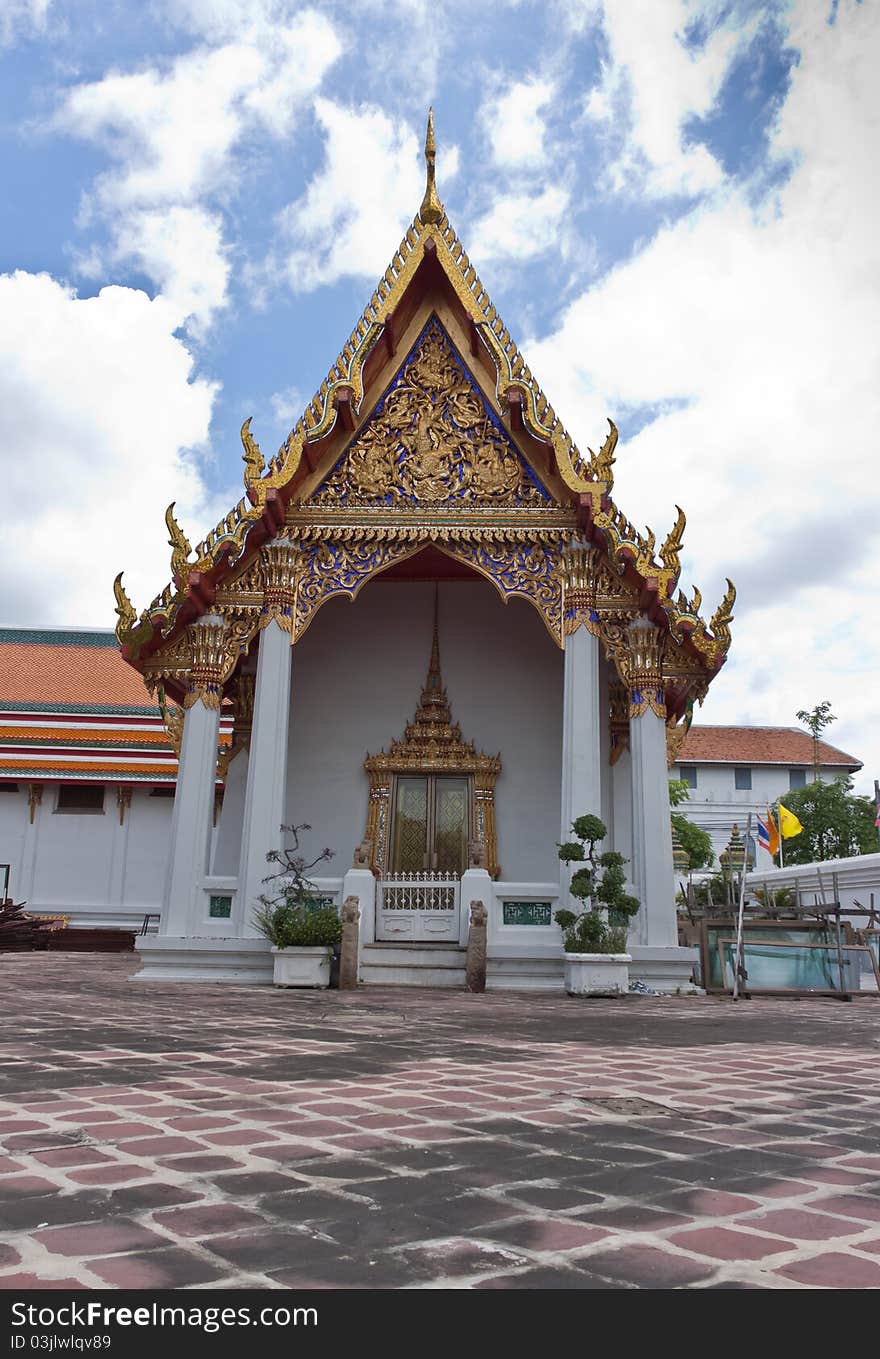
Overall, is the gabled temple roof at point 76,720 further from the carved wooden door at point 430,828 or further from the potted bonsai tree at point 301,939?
the potted bonsai tree at point 301,939

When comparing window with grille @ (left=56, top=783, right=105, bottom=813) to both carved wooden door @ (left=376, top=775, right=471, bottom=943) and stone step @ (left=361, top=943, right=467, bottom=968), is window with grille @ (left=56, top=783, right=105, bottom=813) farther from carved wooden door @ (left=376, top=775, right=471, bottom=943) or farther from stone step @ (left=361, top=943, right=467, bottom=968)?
stone step @ (left=361, top=943, right=467, bottom=968)

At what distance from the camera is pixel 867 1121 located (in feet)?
11.4

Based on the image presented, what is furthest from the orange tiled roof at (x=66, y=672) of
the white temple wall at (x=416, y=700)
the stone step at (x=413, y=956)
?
the stone step at (x=413, y=956)

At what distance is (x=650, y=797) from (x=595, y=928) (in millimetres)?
1659

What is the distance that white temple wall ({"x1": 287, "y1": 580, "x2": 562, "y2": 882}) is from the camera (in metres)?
12.6

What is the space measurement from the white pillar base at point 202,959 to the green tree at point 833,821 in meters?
27.7

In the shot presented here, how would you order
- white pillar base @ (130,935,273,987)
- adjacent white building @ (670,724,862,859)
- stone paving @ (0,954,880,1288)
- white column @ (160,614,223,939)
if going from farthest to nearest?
adjacent white building @ (670,724,862,859), white column @ (160,614,223,939), white pillar base @ (130,935,273,987), stone paving @ (0,954,880,1288)

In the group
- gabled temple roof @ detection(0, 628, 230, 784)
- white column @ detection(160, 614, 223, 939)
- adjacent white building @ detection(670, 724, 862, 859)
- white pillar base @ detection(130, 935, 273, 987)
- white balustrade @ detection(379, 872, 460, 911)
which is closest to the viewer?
white pillar base @ detection(130, 935, 273, 987)

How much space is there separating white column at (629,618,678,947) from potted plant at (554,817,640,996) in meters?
0.48

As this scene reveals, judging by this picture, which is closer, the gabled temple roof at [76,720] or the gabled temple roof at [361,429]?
the gabled temple roof at [361,429]

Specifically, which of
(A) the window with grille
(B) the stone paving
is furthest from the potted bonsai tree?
(A) the window with grille

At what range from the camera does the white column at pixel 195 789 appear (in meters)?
10.1

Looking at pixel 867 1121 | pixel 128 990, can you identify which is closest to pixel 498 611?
pixel 128 990
